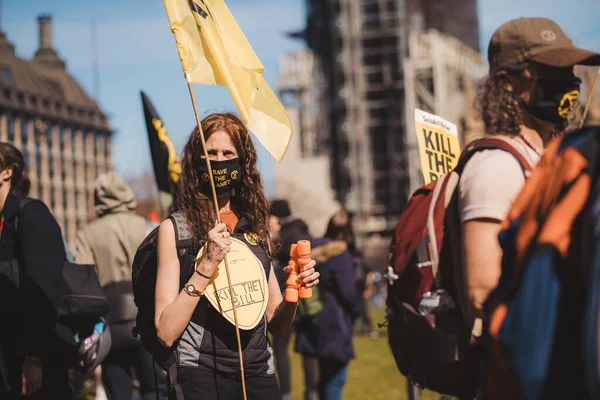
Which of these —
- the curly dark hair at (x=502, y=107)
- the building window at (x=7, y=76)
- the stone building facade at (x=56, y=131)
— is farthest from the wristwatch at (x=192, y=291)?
the building window at (x=7, y=76)

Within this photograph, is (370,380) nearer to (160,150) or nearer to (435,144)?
(160,150)

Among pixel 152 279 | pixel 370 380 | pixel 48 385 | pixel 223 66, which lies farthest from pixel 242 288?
pixel 370 380

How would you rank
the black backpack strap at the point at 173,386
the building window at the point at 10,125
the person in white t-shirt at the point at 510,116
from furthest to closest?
the building window at the point at 10,125, the black backpack strap at the point at 173,386, the person in white t-shirt at the point at 510,116

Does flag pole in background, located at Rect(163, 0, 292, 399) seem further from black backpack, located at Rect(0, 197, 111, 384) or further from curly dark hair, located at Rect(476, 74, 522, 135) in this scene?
black backpack, located at Rect(0, 197, 111, 384)

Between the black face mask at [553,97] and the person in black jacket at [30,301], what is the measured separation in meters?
2.34

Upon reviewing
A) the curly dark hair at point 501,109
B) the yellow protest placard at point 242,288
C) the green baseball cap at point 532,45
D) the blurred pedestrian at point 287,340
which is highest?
the green baseball cap at point 532,45

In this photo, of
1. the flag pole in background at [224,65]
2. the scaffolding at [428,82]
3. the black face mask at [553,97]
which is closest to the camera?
the black face mask at [553,97]

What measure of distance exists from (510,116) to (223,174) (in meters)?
1.22

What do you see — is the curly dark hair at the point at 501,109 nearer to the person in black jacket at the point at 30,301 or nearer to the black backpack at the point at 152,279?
the black backpack at the point at 152,279

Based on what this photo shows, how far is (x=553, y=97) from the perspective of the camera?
124 inches

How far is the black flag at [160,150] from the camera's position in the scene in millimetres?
7285

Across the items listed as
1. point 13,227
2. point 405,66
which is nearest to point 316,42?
point 405,66

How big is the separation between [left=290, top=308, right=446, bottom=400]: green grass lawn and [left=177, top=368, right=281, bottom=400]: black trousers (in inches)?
187

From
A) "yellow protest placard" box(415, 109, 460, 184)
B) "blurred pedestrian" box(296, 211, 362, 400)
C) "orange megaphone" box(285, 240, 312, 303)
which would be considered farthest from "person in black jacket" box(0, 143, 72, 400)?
"blurred pedestrian" box(296, 211, 362, 400)
